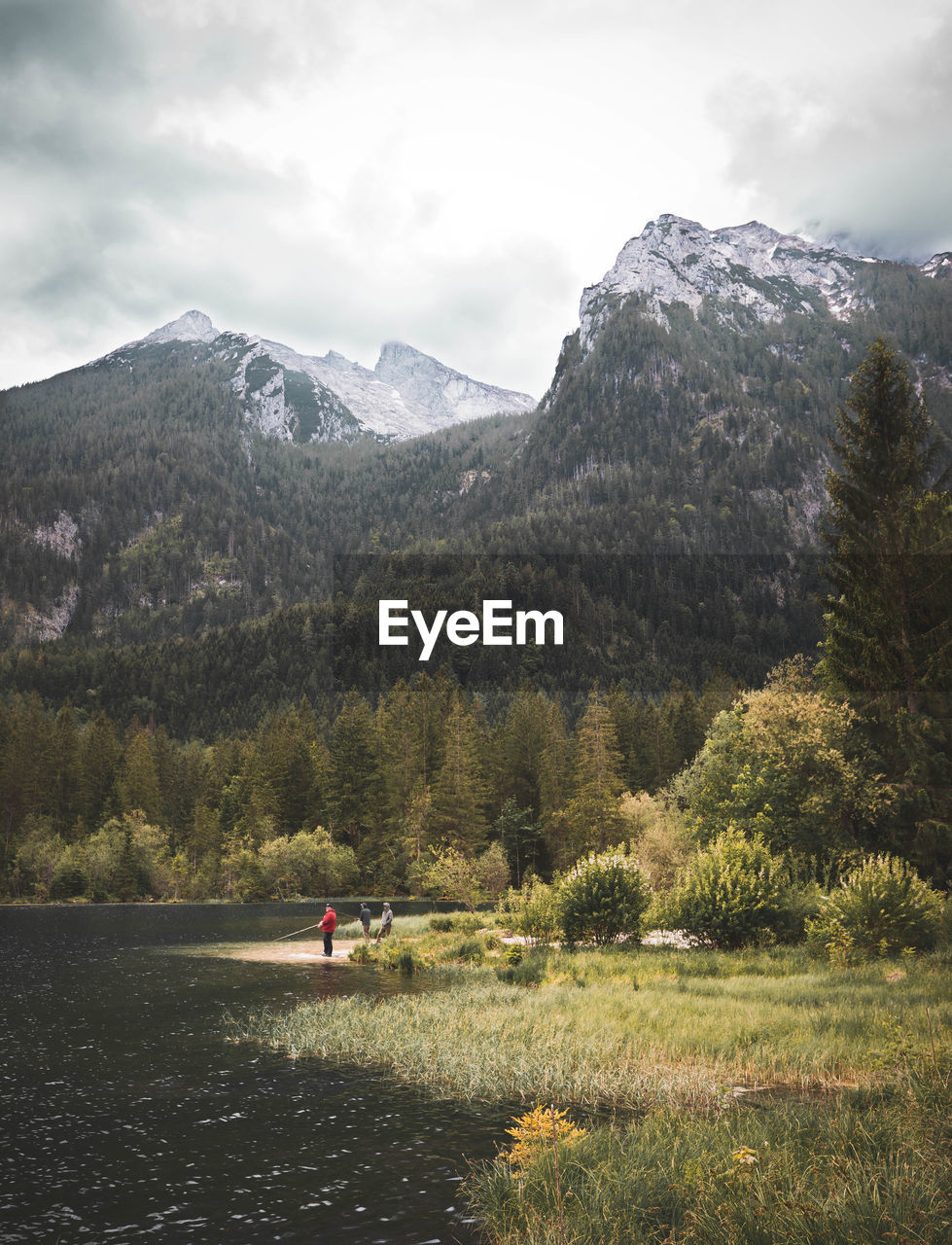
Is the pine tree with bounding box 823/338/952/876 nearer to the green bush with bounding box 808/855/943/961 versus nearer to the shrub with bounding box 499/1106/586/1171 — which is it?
the green bush with bounding box 808/855/943/961

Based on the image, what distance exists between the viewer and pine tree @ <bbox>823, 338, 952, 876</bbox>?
34062 millimetres

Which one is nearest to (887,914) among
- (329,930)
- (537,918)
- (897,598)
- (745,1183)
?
(897,598)

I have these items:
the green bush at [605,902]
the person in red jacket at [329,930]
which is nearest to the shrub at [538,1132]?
the green bush at [605,902]

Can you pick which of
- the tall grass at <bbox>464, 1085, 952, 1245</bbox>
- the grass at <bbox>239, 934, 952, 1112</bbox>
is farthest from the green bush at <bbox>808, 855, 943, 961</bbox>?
the tall grass at <bbox>464, 1085, 952, 1245</bbox>

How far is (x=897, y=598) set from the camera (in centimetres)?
3491

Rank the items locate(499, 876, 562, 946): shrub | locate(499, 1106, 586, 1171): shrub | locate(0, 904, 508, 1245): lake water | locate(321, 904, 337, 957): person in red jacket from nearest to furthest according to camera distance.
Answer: locate(499, 1106, 586, 1171): shrub, locate(0, 904, 508, 1245): lake water, locate(499, 876, 562, 946): shrub, locate(321, 904, 337, 957): person in red jacket

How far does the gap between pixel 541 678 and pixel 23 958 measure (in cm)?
15743

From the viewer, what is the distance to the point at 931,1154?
33.7ft

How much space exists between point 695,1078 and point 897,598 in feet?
81.5

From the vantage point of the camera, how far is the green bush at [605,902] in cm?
3844

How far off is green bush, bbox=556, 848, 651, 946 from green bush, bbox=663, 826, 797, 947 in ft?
12.7

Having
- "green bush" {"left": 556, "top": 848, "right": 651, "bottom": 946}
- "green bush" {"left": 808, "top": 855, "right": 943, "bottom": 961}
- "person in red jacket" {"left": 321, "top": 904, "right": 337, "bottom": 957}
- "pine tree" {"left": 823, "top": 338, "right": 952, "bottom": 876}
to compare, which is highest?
"pine tree" {"left": 823, "top": 338, "right": 952, "bottom": 876}

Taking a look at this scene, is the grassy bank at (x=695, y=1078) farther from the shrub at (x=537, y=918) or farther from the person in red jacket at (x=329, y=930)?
the person in red jacket at (x=329, y=930)

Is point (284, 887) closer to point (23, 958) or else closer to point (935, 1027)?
point (23, 958)
